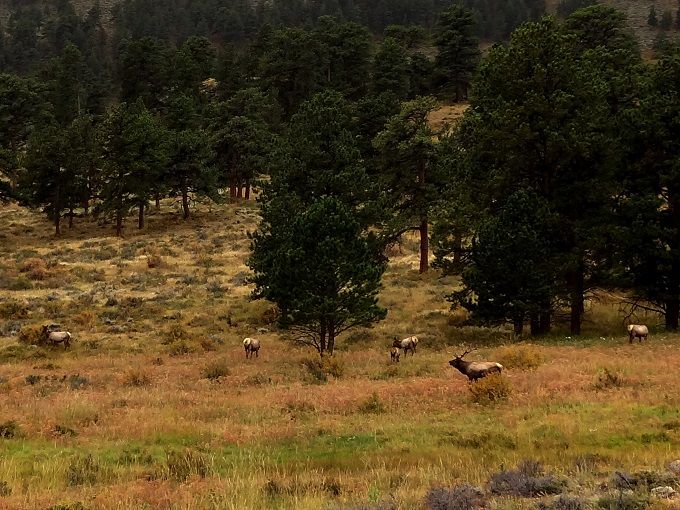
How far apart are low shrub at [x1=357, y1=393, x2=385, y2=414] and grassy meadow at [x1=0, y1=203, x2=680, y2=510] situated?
6cm

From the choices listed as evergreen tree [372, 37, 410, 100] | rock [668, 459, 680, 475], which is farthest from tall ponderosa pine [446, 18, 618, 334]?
evergreen tree [372, 37, 410, 100]

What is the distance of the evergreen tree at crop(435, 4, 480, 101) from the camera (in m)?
92.8

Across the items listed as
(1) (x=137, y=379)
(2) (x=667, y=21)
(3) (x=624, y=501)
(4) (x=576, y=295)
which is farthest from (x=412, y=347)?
(2) (x=667, y=21)

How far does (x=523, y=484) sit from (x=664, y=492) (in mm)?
1685

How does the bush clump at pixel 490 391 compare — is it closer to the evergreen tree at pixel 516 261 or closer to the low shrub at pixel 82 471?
the low shrub at pixel 82 471

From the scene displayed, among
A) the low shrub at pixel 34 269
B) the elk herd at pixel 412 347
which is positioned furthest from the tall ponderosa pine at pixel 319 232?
the low shrub at pixel 34 269

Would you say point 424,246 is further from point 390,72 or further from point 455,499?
point 390,72

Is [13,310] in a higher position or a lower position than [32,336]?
higher

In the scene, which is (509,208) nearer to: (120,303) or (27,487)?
(27,487)

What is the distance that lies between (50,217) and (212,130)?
21.9 meters

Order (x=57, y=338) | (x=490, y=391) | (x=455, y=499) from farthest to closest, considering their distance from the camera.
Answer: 1. (x=57, y=338)
2. (x=490, y=391)
3. (x=455, y=499)

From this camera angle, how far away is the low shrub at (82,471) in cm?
990

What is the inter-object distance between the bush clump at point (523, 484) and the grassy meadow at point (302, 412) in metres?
0.22

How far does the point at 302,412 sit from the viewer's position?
15273 millimetres
